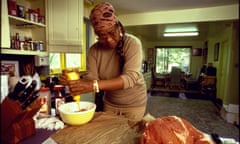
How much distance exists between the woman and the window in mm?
6066

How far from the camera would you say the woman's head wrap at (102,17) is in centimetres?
68

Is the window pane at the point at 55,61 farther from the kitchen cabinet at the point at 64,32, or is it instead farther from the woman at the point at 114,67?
the woman at the point at 114,67

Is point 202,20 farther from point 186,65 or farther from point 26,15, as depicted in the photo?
point 186,65

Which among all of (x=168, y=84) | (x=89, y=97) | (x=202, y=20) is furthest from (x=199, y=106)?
(x=89, y=97)

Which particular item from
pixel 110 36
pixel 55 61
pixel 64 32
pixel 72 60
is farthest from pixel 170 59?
pixel 110 36

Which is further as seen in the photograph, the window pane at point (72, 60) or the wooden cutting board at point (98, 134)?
the window pane at point (72, 60)

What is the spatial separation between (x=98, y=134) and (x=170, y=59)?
6821mm

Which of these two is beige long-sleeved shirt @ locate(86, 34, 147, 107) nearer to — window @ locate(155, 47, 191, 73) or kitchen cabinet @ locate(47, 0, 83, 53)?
kitchen cabinet @ locate(47, 0, 83, 53)

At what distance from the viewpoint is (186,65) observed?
6.88 m

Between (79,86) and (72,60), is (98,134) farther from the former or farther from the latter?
(72,60)

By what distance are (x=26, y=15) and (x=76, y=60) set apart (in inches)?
32.9

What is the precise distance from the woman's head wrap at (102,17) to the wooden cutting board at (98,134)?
0.44 metres

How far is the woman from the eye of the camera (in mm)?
688

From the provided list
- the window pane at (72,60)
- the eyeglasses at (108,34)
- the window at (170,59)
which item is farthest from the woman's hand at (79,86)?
the window at (170,59)
